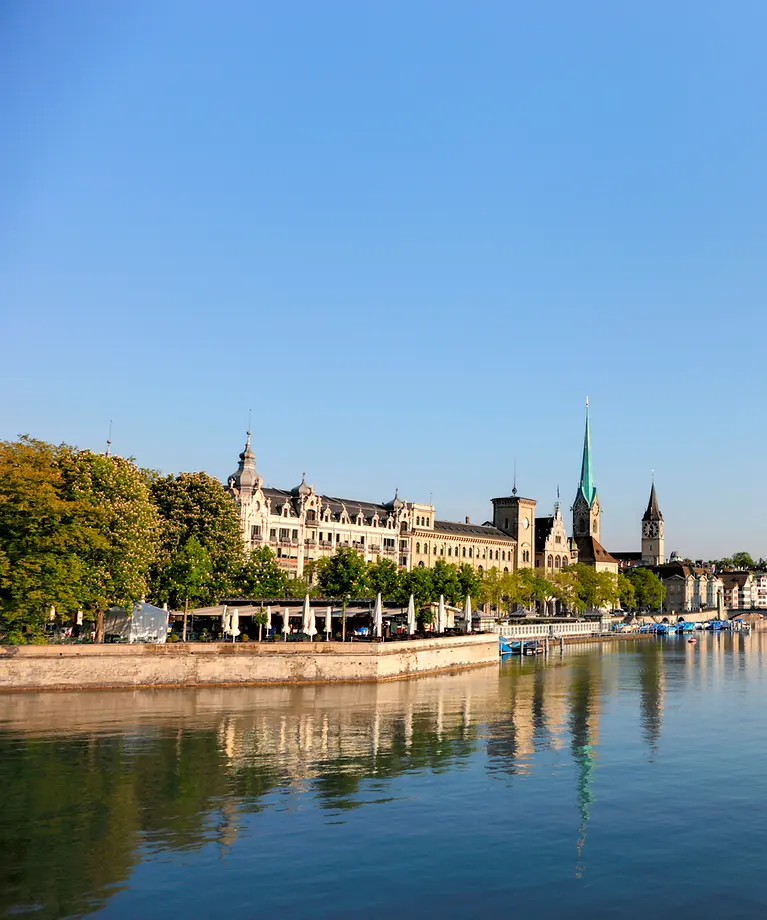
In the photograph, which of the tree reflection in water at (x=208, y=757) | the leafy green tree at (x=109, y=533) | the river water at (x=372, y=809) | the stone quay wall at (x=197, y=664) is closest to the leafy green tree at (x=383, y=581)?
the stone quay wall at (x=197, y=664)

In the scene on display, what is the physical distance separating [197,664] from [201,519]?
25.2 metres

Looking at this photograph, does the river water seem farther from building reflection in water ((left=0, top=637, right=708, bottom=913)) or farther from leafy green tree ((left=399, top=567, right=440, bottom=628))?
leafy green tree ((left=399, top=567, right=440, bottom=628))

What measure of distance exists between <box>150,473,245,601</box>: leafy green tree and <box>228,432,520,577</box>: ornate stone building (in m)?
36.9

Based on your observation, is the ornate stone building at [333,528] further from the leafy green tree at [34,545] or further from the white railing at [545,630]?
the leafy green tree at [34,545]

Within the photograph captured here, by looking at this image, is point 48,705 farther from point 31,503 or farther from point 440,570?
point 440,570

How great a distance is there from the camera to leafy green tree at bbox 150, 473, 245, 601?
96438 millimetres

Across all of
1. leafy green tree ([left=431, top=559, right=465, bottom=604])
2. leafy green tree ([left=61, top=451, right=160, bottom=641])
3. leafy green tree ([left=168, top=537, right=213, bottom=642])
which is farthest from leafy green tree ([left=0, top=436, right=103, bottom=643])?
leafy green tree ([left=431, top=559, right=465, bottom=604])

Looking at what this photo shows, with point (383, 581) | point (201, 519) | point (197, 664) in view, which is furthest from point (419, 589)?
point (197, 664)

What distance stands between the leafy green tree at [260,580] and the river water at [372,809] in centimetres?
3200

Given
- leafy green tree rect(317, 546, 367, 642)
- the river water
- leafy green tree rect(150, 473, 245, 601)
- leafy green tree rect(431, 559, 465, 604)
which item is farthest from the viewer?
leafy green tree rect(431, 559, 465, 604)

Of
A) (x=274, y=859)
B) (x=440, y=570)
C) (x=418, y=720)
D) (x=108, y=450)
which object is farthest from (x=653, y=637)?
(x=274, y=859)

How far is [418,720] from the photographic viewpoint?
62.5 m

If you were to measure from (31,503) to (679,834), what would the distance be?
50949mm

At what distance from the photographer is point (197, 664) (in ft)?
245
